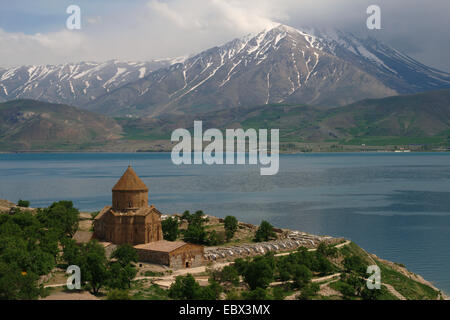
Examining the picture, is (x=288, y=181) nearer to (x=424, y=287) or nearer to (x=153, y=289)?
(x=424, y=287)

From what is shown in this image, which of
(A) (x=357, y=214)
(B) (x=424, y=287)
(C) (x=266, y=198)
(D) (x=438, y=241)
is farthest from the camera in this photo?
(C) (x=266, y=198)

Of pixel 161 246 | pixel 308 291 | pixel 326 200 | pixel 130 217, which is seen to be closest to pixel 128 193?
pixel 130 217

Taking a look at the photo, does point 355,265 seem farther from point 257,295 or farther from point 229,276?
point 257,295

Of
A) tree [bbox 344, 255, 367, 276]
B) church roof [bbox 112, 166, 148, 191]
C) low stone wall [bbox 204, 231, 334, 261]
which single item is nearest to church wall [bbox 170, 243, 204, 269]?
low stone wall [bbox 204, 231, 334, 261]

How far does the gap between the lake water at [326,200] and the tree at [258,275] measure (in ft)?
69.6

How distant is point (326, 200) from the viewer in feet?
390

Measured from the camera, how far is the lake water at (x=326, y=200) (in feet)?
243

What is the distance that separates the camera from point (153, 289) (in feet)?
137

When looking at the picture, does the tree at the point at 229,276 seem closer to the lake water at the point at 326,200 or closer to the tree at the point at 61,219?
the tree at the point at 61,219

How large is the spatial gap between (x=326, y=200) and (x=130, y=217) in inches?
2842

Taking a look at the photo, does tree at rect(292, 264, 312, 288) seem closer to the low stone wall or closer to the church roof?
the low stone wall

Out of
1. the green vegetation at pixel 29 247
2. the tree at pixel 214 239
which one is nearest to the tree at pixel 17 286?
the green vegetation at pixel 29 247
